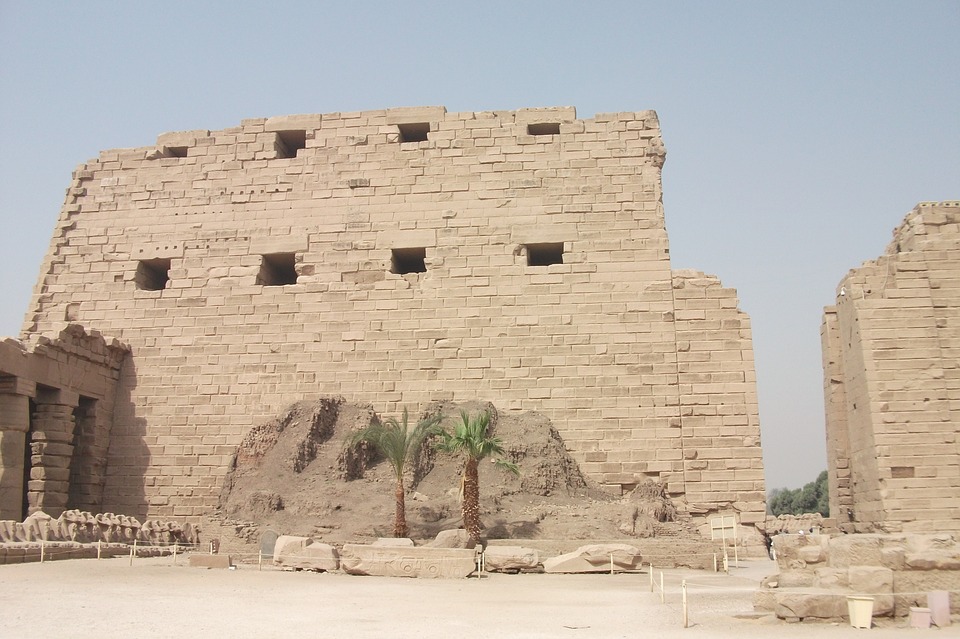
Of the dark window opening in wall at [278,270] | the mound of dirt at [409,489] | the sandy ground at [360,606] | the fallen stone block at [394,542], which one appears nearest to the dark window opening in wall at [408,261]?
the dark window opening in wall at [278,270]

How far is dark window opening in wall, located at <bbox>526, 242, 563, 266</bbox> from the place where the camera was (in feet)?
48.4

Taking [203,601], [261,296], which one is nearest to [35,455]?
[261,296]

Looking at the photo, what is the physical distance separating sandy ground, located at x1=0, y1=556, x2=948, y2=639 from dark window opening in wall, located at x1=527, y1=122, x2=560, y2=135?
8414 mm

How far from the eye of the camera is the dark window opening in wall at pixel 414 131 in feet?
51.3

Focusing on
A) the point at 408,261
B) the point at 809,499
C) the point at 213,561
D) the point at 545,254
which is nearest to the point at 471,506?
the point at 213,561

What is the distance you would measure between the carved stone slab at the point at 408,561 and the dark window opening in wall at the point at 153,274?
25.8ft

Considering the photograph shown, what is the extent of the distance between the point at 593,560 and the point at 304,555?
10.9 ft

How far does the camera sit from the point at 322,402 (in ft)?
44.9

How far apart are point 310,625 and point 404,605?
1304mm

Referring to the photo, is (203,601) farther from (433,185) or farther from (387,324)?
(433,185)

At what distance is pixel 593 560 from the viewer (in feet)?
32.7

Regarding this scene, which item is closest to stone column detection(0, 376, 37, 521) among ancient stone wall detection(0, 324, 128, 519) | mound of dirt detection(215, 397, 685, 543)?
ancient stone wall detection(0, 324, 128, 519)

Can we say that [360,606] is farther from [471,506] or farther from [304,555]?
[471,506]

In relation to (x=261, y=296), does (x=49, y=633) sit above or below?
below
